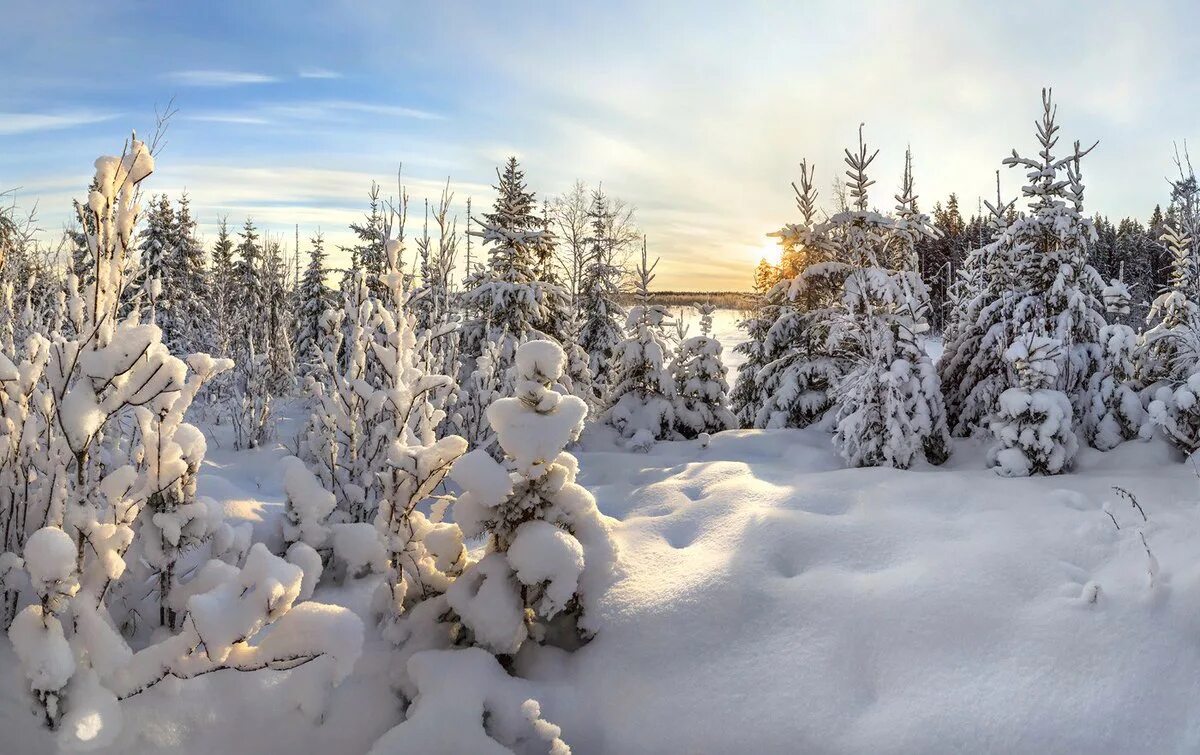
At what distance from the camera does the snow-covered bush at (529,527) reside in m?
2.98

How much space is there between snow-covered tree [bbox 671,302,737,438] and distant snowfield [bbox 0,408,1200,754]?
16.2 feet

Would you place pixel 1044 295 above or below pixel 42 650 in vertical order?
above

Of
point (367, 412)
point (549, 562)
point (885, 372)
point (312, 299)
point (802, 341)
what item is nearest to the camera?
point (549, 562)

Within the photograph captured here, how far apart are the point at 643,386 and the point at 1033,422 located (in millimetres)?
4922

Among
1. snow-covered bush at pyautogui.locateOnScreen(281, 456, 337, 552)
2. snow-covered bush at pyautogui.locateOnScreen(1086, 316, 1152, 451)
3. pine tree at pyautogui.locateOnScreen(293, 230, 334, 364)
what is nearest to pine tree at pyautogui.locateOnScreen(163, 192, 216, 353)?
pine tree at pyautogui.locateOnScreen(293, 230, 334, 364)

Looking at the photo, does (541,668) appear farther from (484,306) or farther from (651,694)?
(484,306)

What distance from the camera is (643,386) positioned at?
9.46m

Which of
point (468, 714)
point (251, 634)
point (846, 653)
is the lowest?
point (468, 714)

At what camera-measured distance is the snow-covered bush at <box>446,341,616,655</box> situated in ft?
9.77

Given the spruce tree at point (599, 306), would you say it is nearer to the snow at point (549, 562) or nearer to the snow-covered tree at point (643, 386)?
the snow-covered tree at point (643, 386)

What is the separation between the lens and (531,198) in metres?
12.7

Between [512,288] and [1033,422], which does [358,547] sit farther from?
[512,288]

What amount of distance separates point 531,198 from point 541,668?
10906 millimetres

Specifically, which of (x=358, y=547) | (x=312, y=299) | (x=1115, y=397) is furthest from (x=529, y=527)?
(x=312, y=299)
